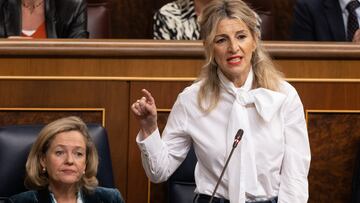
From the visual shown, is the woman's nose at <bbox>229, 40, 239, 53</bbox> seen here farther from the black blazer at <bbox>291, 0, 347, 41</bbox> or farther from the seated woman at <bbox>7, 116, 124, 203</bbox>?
the black blazer at <bbox>291, 0, 347, 41</bbox>

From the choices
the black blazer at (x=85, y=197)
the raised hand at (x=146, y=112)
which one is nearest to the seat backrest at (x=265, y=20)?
the black blazer at (x=85, y=197)

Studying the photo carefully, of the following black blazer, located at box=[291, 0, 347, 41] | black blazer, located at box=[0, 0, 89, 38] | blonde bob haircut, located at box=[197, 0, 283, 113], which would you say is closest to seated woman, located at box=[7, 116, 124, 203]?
blonde bob haircut, located at box=[197, 0, 283, 113]

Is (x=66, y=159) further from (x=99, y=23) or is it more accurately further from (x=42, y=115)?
(x=99, y=23)

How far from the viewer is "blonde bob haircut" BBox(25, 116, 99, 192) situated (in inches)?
82.1

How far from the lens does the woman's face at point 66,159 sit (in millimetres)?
2062

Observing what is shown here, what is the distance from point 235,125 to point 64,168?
1.43 feet

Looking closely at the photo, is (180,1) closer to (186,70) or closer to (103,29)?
(103,29)

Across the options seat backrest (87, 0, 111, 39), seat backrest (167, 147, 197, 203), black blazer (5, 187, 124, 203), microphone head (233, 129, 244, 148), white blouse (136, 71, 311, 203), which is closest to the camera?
microphone head (233, 129, 244, 148)

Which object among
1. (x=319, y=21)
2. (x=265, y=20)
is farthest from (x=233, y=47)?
(x=265, y=20)

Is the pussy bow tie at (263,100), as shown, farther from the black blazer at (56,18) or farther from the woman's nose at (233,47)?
the black blazer at (56,18)

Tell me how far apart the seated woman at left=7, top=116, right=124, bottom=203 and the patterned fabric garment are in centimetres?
72

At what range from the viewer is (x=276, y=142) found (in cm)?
184

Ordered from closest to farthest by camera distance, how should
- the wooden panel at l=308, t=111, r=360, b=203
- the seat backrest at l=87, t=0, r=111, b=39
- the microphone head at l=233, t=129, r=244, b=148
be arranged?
the microphone head at l=233, t=129, r=244, b=148, the wooden panel at l=308, t=111, r=360, b=203, the seat backrest at l=87, t=0, r=111, b=39

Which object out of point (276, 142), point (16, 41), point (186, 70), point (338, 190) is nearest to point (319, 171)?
point (338, 190)
